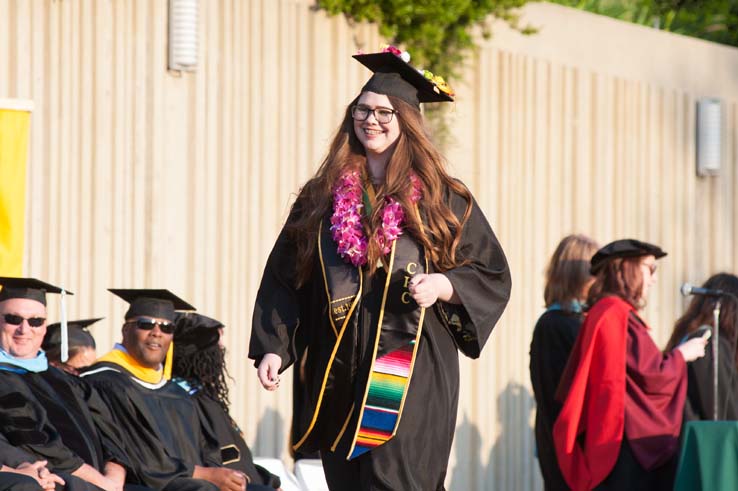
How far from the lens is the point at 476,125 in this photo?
11.3m

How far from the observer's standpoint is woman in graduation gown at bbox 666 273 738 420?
845cm

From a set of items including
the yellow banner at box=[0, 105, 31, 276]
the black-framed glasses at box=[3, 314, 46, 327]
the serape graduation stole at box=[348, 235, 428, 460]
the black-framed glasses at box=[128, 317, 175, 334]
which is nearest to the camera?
the serape graduation stole at box=[348, 235, 428, 460]

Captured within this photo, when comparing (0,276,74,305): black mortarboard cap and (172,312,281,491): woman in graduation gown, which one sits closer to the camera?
(0,276,74,305): black mortarboard cap

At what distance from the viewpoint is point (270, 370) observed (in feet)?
14.6

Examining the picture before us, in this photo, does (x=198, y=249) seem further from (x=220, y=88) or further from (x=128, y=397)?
(x=128, y=397)

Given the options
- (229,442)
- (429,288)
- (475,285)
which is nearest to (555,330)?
(229,442)

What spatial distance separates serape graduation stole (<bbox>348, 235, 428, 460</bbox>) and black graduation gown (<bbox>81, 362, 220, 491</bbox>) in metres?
3.22

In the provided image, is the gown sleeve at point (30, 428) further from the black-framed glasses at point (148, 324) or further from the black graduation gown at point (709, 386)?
the black graduation gown at point (709, 386)

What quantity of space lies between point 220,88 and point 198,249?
3.60 feet

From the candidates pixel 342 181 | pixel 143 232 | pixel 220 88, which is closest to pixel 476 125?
pixel 220 88

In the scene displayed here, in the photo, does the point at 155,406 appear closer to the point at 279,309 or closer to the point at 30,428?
the point at 30,428

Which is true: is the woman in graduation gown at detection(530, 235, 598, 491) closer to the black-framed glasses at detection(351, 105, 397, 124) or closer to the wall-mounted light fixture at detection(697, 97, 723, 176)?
the black-framed glasses at detection(351, 105, 397, 124)

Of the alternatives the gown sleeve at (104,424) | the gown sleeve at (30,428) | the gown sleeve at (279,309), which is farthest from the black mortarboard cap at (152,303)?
the gown sleeve at (279,309)

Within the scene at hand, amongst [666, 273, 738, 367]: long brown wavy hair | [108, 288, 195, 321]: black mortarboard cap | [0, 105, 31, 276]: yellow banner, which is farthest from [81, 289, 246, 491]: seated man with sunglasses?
[666, 273, 738, 367]: long brown wavy hair
